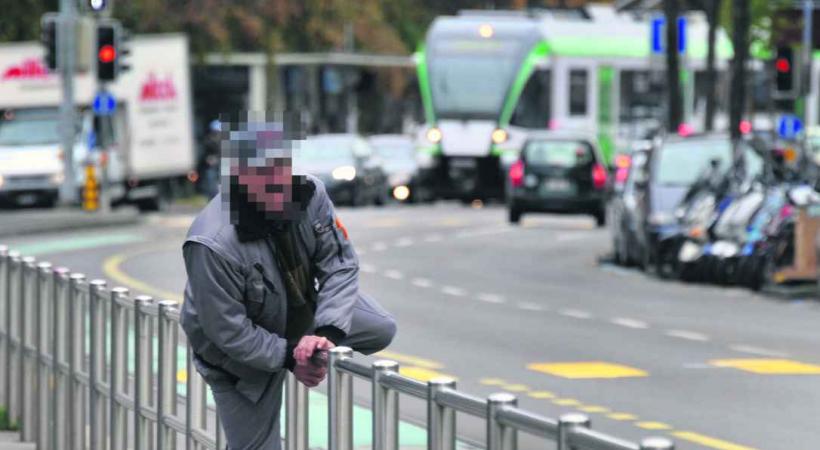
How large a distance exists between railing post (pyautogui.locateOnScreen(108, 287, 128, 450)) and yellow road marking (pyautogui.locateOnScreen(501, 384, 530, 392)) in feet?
16.2

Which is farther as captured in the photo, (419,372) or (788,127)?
(788,127)

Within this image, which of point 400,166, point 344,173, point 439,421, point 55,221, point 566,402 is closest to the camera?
point 439,421

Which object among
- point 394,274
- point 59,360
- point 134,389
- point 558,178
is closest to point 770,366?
point 59,360

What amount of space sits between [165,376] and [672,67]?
34.0 m

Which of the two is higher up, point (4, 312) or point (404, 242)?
point (4, 312)

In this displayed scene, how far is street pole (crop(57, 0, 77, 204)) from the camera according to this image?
3803cm

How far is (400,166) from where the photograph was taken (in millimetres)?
52812

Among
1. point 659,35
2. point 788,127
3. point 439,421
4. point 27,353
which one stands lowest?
point 27,353

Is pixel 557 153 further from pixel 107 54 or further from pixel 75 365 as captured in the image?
pixel 75 365

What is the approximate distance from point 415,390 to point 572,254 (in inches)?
988

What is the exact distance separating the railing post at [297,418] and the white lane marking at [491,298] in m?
14.8

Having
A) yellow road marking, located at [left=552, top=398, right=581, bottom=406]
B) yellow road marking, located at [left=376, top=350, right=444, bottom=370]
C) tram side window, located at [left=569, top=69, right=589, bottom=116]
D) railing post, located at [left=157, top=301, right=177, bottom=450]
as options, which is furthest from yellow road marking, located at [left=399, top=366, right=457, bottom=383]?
tram side window, located at [left=569, top=69, right=589, bottom=116]

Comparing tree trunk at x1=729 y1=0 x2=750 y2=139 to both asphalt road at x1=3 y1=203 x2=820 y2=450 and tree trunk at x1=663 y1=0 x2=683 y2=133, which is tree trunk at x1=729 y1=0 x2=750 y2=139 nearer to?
asphalt road at x1=3 y1=203 x2=820 y2=450

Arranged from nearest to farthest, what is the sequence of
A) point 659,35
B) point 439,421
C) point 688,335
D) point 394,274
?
point 439,421 < point 688,335 < point 394,274 < point 659,35
